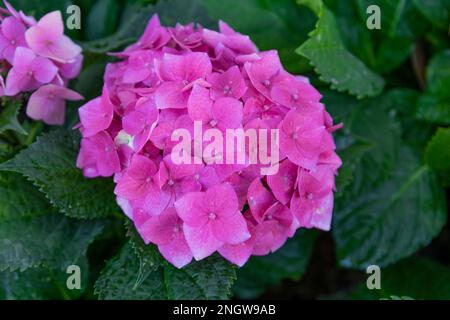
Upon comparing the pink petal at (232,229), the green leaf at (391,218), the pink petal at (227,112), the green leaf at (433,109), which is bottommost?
the green leaf at (391,218)

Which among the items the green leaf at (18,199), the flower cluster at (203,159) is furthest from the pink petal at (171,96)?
the green leaf at (18,199)

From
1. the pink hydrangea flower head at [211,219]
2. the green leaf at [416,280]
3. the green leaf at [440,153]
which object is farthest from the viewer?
the green leaf at [416,280]

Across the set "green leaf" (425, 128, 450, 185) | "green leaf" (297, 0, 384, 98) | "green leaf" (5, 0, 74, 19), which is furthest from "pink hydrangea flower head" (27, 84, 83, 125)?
"green leaf" (425, 128, 450, 185)

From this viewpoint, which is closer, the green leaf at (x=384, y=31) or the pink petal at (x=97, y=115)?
the pink petal at (x=97, y=115)

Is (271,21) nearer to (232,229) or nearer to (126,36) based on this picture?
(126,36)

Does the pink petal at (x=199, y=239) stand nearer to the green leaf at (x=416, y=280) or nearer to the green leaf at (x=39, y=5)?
the green leaf at (x=416, y=280)

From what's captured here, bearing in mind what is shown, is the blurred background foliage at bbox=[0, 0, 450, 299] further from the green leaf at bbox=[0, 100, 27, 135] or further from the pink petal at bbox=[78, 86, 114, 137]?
the pink petal at bbox=[78, 86, 114, 137]
